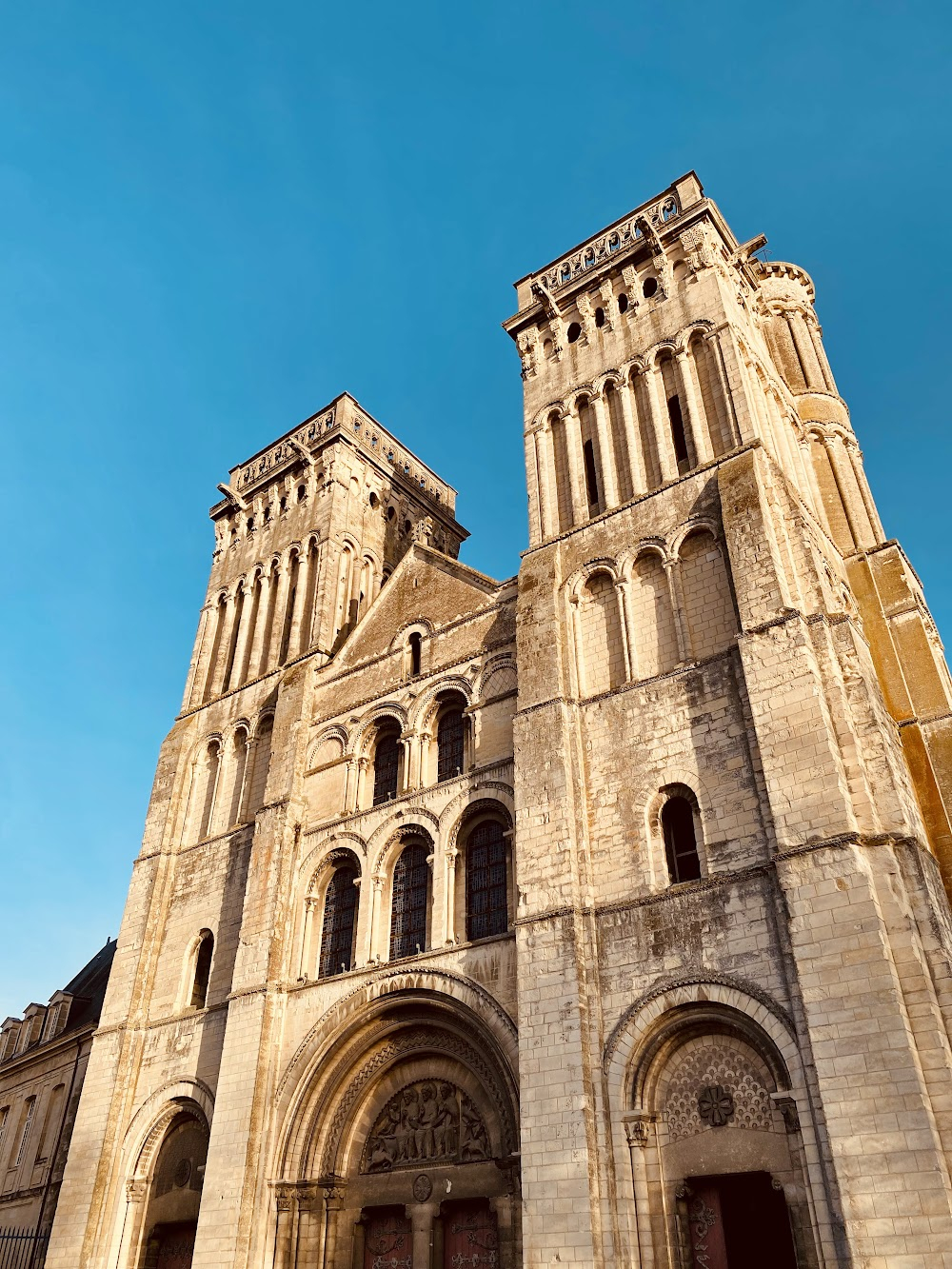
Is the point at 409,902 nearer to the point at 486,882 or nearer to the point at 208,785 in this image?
the point at 486,882

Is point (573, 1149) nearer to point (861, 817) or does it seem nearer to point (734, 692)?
point (861, 817)

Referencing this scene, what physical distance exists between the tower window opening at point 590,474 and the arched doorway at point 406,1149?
10.5 m

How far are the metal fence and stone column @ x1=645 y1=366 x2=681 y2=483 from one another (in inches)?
888

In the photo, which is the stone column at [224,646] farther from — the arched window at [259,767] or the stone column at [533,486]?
the stone column at [533,486]

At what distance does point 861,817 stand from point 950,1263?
16.8ft

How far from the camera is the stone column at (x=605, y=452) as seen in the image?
65.9 ft

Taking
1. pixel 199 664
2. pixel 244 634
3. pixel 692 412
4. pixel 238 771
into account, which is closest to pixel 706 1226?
pixel 692 412

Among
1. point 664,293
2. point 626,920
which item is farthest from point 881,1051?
point 664,293

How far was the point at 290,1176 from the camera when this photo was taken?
55.0ft

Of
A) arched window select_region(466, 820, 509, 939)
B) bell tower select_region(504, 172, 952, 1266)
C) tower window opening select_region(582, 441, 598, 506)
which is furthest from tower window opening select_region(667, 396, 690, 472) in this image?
arched window select_region(466, 820, 509, 939)

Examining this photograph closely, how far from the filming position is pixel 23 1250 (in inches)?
938

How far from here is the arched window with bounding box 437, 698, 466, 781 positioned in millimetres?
19539

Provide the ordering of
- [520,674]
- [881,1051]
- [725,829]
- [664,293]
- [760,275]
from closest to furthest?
[881,1051] < [725,829] < [520,674] < [664,293] < [760,275]

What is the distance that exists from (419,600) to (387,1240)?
12.4m
